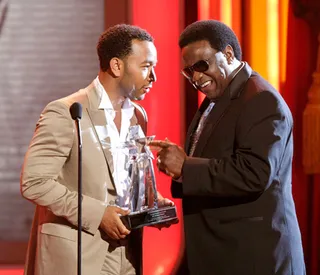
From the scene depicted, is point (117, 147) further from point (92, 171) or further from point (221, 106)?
point (221, 106)

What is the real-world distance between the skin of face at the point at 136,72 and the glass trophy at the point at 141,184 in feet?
0.46

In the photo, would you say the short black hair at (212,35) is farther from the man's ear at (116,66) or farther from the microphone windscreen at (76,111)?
the microphone windscreen at (76,111)

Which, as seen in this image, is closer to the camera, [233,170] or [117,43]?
[233,170]

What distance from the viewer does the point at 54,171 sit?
2.03 meters

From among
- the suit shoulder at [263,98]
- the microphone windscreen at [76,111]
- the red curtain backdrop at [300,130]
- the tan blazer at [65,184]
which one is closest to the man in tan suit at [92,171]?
the tan blazer at [65,184]

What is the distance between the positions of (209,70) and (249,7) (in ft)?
4.17

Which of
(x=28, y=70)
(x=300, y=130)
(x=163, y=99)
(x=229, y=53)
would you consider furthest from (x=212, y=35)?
(x=28, y=70)

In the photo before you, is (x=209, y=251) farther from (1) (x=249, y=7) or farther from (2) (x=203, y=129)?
(1) (x=249, y=7)

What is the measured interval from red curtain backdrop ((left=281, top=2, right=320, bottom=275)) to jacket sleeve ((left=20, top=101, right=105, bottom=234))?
62.5 inches

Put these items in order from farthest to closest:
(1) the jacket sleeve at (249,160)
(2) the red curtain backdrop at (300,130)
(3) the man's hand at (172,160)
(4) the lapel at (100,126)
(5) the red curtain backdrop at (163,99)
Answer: (2) the red curtain backdrop at (300,130), (5) the red curtain backdrop at (163,99), (4) the lapel at (100,126), (3) the man's hand at (172,160), (1) the jacket sleeve at (249,160)

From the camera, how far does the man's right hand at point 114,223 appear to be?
2018 mm

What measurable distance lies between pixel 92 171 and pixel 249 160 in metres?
0.48

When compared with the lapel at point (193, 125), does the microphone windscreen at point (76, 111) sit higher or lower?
higher

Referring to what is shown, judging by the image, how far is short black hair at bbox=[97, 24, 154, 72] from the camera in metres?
2.21
